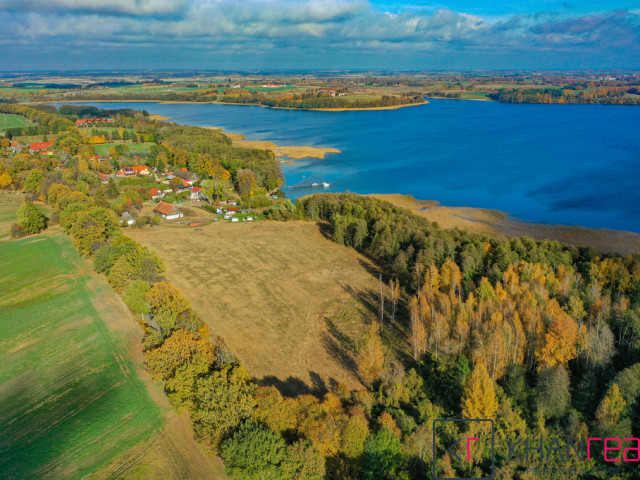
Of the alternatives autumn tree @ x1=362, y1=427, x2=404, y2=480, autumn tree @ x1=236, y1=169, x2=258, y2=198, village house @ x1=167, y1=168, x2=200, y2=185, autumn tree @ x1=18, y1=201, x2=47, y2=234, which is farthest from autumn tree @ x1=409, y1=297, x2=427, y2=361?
village house @ x1=167, y1=168, x2=200, y2=185

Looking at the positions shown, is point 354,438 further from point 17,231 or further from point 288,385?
point 17,231

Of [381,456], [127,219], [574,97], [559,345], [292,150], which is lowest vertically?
[127,219]

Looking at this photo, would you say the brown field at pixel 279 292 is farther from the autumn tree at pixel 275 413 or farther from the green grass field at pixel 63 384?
the green grass field at pixel 63 384

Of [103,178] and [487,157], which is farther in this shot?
[487,157]

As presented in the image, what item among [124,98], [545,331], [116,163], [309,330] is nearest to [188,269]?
[309,330]

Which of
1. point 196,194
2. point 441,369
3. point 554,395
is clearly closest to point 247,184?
point 196,194

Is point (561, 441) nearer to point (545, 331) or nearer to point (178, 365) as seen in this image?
point (545, 331)

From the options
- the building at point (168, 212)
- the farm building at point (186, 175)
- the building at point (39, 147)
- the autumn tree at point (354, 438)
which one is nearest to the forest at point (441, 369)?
the autumn tree at point (354, 438)

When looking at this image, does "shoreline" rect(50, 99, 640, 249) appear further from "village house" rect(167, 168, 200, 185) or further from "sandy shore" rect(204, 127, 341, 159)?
"village house" rect(167, 168, 200, 185)
